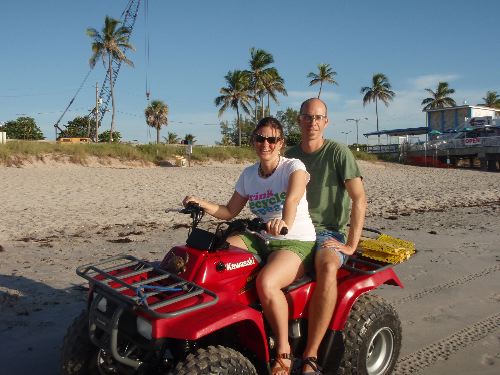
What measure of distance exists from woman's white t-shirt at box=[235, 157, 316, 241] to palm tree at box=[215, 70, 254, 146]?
142ft

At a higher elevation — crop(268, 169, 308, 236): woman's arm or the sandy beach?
crop(268, 169, 308, 236): woman's arm

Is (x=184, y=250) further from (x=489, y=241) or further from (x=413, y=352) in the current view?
(x=489, y=241)

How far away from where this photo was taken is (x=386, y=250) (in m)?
3.77

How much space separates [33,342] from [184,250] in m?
1.94

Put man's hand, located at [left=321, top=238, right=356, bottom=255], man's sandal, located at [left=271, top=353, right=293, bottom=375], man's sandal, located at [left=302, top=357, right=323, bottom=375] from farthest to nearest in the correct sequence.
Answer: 1. man's hand, located at [left=321, top=238, right=356, bottom=255]
2. man's sandal, located at [left=302, top=357, right=323, bottom=375]
3. man's sandal, located at [left=271, top=353, right=293, bottom=375]

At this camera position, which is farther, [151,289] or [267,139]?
[267,139]

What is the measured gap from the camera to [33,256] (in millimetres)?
7102

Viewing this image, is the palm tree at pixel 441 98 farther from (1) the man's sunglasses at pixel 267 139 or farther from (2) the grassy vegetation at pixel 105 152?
(1) the man's sunglasses at pixel 267 139

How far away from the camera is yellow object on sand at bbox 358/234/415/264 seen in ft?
12.2

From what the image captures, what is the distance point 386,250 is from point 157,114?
51.0m

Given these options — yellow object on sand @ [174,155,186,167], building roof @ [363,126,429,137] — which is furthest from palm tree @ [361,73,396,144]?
yellow object on sand @ [174,155,186,167]

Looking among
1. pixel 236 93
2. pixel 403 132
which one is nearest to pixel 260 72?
pixel 236 93

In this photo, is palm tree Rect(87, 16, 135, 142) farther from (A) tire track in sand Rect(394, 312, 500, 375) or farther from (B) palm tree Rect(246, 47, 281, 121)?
(A) tire track in sand Rect(394, 312, 500, 375)

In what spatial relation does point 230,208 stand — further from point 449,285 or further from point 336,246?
point 449,285
